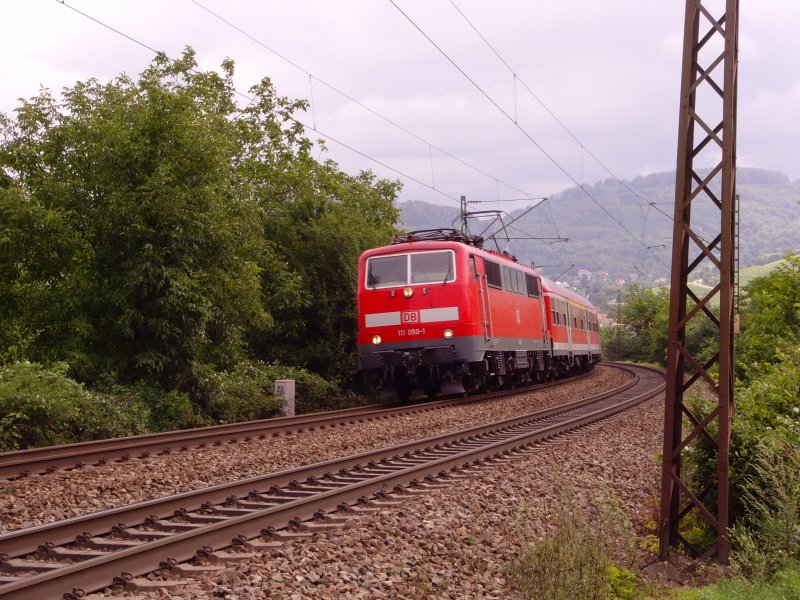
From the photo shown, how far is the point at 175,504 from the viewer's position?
767 cm

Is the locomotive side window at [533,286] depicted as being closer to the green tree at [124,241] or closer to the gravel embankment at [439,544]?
the green tree at [124,241]

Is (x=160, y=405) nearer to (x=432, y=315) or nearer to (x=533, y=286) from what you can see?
(x=432, y=315)

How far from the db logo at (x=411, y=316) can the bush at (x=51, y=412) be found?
6.97 metres

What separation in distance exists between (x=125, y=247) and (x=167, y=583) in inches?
453

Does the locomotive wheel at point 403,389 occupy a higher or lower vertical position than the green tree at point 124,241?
lower

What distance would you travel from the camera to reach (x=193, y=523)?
725cm

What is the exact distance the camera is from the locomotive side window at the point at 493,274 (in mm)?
21141

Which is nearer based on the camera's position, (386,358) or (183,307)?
(183,307)

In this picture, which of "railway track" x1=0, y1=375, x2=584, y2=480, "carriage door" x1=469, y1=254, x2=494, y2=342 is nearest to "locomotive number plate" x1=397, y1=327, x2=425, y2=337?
"carriage door" x1=469, y1=254, x2=494, y2=342

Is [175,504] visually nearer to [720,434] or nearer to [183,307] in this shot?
[720,434]

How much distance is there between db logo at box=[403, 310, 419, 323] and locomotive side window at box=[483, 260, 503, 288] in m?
2.26

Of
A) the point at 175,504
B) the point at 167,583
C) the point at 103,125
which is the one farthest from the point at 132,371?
the point at 167,583

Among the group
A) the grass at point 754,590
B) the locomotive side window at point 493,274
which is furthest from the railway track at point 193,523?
the locomotive side window at point 493,274

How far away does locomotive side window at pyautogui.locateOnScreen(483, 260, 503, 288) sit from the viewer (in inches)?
832
